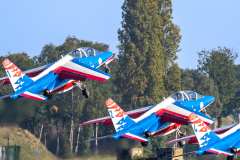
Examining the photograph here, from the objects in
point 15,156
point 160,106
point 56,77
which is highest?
point 56,77

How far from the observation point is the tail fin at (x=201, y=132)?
22219mm

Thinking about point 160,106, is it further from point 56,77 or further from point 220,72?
point 220,72

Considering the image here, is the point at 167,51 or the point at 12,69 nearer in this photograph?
the point at 12,69

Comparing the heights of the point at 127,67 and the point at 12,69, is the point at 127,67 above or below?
above

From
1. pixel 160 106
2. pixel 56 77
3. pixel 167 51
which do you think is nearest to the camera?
pixel 56 77

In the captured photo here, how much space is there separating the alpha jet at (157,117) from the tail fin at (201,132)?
12.0ft

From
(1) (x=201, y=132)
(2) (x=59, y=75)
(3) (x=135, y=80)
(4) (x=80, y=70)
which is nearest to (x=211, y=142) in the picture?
(1) (x=201, y=132)

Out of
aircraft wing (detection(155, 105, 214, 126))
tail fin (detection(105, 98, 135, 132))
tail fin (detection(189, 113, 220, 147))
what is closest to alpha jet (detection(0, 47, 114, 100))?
tail fin (detection(105, 98, 135, 132))

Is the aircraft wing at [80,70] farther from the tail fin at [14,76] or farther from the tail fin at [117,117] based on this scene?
the tail fin at [14,76]

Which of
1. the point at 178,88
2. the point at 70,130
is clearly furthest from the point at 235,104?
the point at 70,130

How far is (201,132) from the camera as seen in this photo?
2261cm

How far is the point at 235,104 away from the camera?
68812mm

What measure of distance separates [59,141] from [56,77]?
2420 centimetres

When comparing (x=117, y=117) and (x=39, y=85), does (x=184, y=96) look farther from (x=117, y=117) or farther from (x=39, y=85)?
(x=39, y=85)
